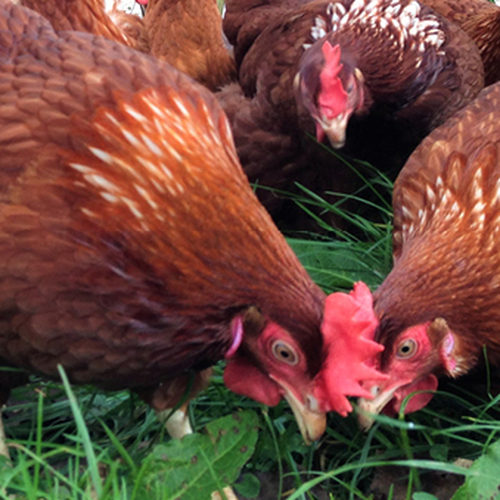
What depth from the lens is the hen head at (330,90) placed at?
1.88 metres

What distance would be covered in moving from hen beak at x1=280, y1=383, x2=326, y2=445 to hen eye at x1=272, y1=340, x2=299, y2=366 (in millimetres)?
61

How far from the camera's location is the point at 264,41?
2.29 m

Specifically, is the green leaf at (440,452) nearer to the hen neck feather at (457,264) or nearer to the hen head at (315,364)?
the hen neck feather at (457,264)

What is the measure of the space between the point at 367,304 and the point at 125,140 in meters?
0.51

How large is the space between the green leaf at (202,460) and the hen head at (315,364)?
4.2 inches

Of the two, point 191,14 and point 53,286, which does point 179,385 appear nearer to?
point 53,286

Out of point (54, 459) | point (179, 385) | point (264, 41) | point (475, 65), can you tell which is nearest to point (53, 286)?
point (179, 385)

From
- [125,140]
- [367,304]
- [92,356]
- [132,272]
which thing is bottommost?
[367,304]

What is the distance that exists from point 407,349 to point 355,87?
3.10 feet

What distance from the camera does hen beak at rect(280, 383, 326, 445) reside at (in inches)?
44.7

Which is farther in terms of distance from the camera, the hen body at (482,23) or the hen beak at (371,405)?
the hen body at (482,23)

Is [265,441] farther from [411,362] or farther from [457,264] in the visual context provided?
[457,264]

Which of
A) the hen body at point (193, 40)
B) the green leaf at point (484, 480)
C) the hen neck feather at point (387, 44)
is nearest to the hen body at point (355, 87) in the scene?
the hen neck feather at point (387, 44)

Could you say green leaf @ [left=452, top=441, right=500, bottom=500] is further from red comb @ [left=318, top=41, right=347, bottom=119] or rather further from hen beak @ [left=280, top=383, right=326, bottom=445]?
red comb @ [left=318, top=41, right=347, bottom=119]
